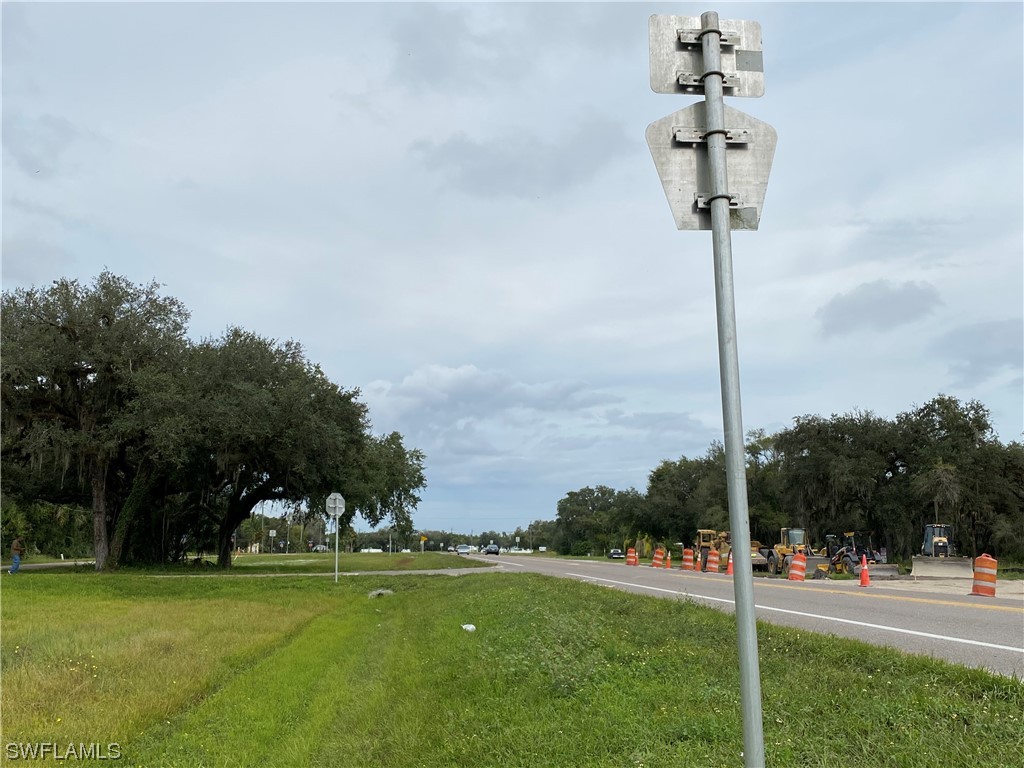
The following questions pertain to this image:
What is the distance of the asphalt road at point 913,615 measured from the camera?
953 centimetres

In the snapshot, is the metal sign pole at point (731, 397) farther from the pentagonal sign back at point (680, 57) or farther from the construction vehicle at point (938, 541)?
the construction vehicle at point (938, 541)

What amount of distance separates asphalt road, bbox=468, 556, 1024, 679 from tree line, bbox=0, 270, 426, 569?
17353 mm

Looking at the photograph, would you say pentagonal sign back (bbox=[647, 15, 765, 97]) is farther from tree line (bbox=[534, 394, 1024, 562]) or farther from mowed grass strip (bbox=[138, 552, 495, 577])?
tree line (bbox=[534, 394, 1024, 562])

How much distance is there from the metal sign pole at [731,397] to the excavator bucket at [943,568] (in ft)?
89.8

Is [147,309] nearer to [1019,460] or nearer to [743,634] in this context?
[743,634]

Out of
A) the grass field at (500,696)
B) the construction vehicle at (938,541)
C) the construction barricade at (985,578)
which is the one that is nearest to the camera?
the grass field at (500,696)

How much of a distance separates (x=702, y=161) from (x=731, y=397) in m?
1.11

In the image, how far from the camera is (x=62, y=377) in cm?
3170

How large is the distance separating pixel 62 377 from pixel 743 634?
1364 inches

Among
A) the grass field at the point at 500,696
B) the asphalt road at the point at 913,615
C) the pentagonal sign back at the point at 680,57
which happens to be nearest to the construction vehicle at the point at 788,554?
the asphalt road at the point at 913,615

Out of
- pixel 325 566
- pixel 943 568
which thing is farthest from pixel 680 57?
pixel 325 566

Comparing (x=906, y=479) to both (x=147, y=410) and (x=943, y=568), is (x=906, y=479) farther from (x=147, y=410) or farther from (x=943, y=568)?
(x=147, y=410)

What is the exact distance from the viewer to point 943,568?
87.4 feet

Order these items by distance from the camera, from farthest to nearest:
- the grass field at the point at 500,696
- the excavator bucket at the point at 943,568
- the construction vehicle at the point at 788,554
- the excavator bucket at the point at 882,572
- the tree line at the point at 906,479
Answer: the tree line at the point at 906,479 → the construction vehicle at the point at 788,554 → the excavator bucket at the point at 882,572 → the excavator bucket at the point at 943,568 → the grass field at the point at 500,696
